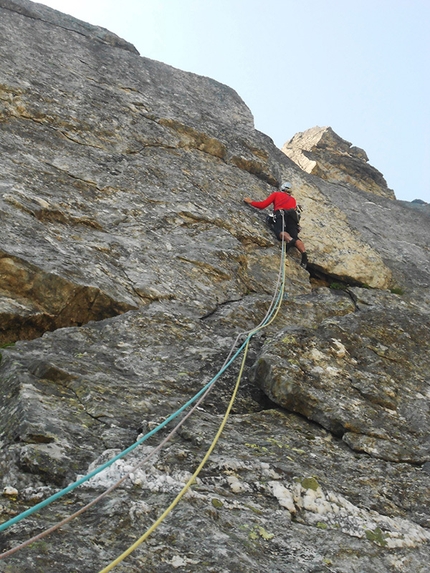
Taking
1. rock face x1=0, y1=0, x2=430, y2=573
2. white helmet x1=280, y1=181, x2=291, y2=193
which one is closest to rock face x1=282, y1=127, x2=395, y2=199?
rock face x1=0, y1=0, x2=430, y2=573

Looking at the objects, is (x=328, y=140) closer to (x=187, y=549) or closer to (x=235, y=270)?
(x=235, y=270)

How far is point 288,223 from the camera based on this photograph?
1245 cm

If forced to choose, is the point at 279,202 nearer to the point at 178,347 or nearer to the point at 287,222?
the point at 287,222

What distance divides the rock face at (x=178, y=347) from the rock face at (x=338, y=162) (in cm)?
579

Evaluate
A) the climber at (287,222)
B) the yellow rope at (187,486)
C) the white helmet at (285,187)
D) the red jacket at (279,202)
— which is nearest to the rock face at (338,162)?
the white helmet at (285,187)

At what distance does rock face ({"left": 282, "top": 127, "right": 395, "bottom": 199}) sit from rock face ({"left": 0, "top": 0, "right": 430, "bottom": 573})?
5.79 m

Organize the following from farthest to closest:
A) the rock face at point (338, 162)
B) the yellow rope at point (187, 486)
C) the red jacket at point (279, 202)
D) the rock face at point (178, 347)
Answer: the rock face at point (338, 162) → the red jacket at point (279, 202) → the rock face at point (178, 347) → the yellow rope at point (187, 486)

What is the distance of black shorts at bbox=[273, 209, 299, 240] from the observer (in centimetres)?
1235

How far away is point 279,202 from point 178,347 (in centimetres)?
667

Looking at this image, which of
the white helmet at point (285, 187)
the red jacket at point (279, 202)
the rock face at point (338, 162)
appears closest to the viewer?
the red jacket at point (279, 202)

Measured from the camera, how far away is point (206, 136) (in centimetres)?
1409

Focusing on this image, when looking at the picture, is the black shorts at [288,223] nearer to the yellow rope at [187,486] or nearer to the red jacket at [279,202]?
the red jacket at [279,202]

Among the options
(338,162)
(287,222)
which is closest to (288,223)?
(287,222)

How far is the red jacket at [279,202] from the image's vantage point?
1269 cm
